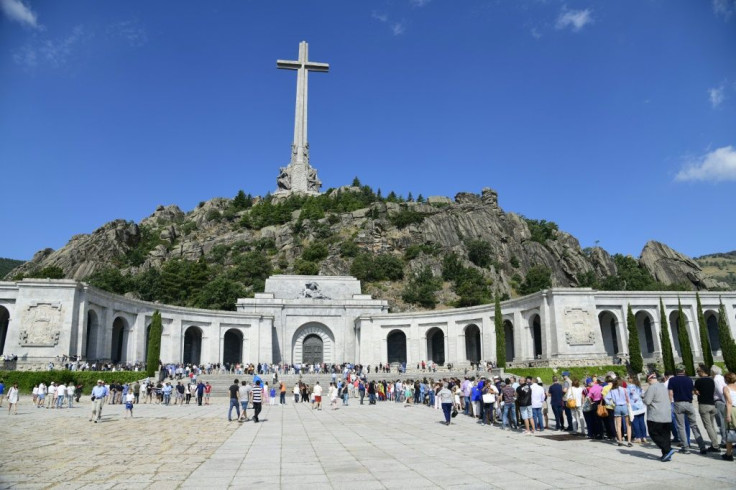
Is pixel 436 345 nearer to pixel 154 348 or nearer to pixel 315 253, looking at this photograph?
pixel 154 348

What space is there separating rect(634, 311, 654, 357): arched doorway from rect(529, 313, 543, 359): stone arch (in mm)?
8798

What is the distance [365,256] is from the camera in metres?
73.1

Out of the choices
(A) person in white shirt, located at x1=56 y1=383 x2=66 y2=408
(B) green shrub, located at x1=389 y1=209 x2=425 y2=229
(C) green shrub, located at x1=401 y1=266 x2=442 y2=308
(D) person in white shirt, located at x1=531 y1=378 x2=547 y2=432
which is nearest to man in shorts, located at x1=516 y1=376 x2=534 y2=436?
(D) person in white shirt, located at x1=531 y1=378 x2=547 y2=432

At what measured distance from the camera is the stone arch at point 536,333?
4031 cm

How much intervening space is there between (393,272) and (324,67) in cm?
3916

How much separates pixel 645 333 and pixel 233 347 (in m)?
35.4

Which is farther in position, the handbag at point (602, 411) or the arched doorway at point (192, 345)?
the arched doorway at point (192, 345)

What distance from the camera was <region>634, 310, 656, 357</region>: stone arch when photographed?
4322cm

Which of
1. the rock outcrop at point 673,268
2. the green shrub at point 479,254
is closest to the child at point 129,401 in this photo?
the green shrub at point 479,254

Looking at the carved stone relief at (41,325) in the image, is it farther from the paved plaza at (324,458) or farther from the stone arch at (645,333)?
the stone arch at (645,333)

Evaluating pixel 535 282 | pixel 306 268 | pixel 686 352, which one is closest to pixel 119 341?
pixel 306 268

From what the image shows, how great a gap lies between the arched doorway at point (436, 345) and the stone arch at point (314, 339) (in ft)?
28.5

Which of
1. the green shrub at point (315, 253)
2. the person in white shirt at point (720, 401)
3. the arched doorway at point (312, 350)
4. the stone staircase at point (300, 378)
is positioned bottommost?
the stone staircase at point (300, 378)

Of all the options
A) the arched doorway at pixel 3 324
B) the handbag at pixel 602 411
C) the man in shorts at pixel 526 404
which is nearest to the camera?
the handbag at pixel 602 411
